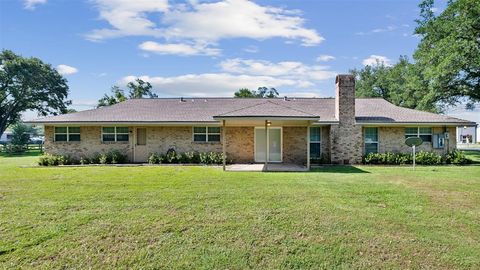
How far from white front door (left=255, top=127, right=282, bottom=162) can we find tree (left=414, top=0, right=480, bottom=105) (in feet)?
35.9

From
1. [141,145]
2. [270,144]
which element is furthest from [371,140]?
[141,145]

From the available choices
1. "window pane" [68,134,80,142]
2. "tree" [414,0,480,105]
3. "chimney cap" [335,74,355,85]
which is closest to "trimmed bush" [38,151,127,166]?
"window pane" [68,134,80,142]

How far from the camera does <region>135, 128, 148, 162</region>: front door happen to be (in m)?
17.9

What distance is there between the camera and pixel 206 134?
17891mm

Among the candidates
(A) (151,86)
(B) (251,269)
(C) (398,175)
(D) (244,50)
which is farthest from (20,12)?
(A) (151,86)

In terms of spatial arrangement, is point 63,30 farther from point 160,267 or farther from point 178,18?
point 160,267

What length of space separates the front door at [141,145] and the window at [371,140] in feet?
42.1

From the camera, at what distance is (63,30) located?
50.5 ft

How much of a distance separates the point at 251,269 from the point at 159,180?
275 inches

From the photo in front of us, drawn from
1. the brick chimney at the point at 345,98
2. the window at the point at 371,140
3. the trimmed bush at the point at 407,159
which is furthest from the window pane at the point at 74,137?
the window at the point at 371,140

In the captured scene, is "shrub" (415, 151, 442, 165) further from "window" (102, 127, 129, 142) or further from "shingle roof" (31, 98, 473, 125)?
"window" (102, 127, 129, 142)

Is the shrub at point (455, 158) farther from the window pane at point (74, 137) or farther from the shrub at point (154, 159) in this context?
the window pane at point (74, 137)

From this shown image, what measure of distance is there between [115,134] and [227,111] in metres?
6.90

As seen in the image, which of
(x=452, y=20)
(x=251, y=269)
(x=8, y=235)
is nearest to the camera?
(x=251, y=269)
